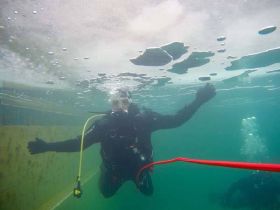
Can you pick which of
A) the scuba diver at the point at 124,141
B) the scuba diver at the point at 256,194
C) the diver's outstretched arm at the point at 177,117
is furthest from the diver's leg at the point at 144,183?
the scuba diver at the point at 256,194

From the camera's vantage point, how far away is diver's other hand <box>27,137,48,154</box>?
24.9ft

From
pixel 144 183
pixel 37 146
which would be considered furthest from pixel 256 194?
pixel 37 146

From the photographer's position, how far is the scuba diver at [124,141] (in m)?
7.85

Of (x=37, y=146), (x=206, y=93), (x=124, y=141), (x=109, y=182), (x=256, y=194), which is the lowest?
(x=256, y=194)

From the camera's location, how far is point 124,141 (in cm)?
788

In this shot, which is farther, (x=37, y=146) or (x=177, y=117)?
(x=177, y=117)

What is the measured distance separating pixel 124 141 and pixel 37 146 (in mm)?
2542

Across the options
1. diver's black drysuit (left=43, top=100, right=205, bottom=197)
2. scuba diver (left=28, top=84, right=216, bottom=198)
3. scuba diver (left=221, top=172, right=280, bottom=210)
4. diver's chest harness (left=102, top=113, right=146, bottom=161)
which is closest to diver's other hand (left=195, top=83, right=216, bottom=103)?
scuba diver (left=28, top=84, right=216, bottom=198)

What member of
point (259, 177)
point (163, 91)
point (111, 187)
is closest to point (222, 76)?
point (163, 91)

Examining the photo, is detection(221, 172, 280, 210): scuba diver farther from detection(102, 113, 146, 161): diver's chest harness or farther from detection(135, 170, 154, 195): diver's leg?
detection(102, 113, 146, 161): diver's chest harness

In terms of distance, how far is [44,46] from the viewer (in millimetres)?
11391

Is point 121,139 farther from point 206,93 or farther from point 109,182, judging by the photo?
point 206,93

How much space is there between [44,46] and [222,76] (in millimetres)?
12241

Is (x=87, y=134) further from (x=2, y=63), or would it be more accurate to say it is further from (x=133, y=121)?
(x=2, y=63)
